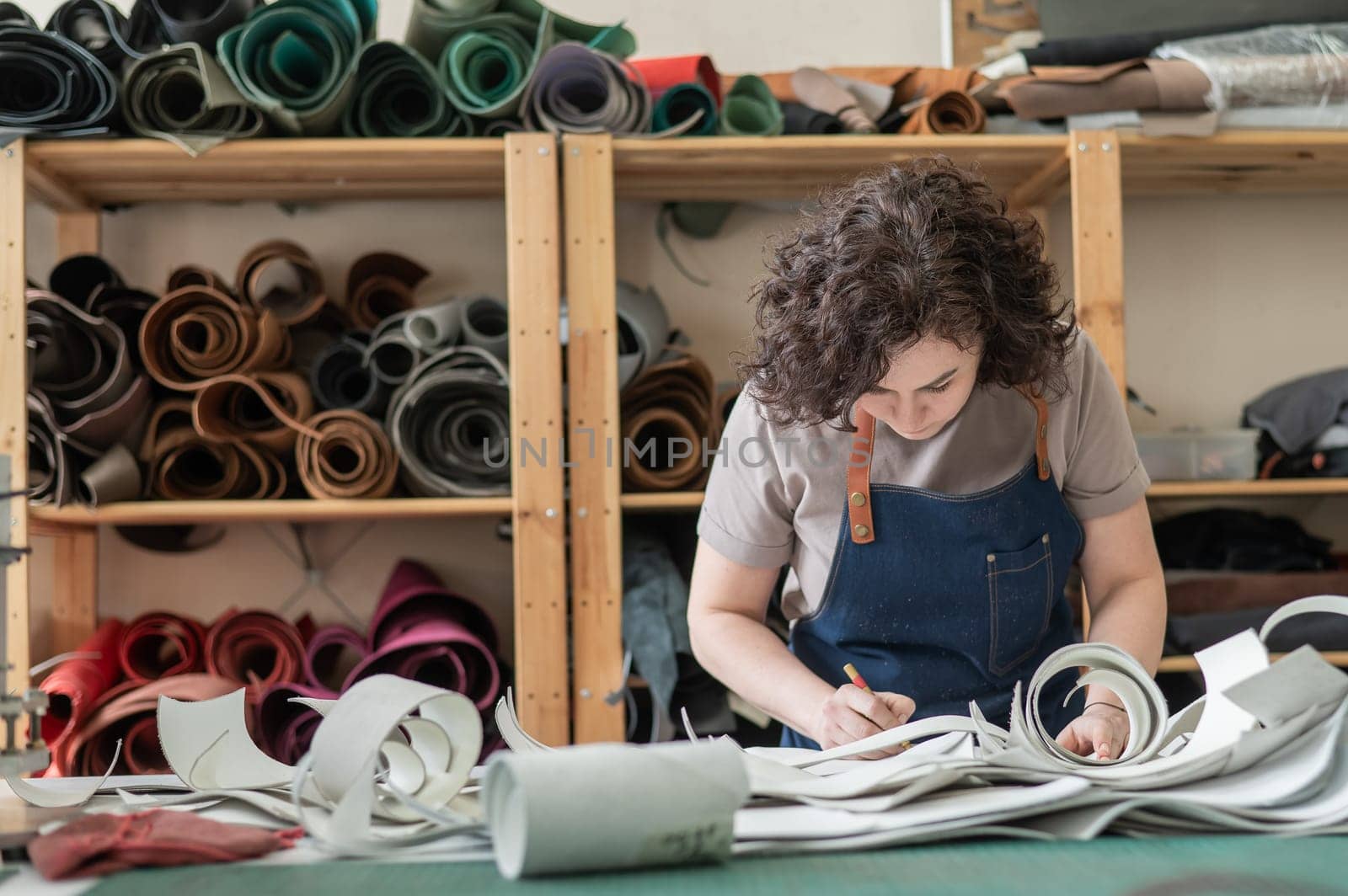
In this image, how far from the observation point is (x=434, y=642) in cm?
219

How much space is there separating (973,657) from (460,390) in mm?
1145

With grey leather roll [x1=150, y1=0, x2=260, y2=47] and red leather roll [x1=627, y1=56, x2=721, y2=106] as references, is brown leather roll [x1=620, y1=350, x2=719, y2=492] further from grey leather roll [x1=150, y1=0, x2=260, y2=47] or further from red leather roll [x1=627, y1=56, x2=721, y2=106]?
grey leather roll [x1=150, y1=0, x2=260, y2=47]

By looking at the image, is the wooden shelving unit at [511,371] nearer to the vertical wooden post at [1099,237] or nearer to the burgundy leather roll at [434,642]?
the burgundy leather roll at [434,642]

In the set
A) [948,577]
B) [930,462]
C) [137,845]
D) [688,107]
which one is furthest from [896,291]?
[688,107]

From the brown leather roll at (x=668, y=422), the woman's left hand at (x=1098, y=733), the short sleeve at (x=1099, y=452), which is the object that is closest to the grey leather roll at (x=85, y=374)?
the brown leather roll at (x=668, y=422)

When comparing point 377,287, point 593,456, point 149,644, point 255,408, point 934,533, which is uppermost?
point 377,287

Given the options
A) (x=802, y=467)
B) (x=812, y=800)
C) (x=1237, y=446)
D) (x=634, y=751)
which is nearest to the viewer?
(x=634, y=751)

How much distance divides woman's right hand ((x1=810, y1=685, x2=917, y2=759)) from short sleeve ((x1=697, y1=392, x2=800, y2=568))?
296 mm

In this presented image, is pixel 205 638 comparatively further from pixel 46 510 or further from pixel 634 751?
pixel 634 751

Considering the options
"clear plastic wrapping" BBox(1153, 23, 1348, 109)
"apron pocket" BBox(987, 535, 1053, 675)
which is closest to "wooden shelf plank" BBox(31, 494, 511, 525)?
"apron pocket" BBox(987, 535, 1053, 675)

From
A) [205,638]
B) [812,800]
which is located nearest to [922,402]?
[812,800]

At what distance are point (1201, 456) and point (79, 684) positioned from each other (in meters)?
2.18

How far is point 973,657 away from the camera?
145 cm

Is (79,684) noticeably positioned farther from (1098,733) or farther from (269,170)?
(1098,733)
